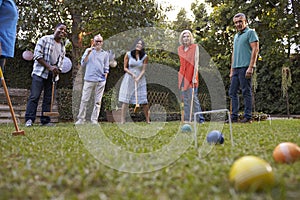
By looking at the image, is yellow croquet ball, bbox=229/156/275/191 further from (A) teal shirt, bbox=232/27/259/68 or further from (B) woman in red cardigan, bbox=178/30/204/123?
(B) woman in red cardigan, bbox=178/30/204/123

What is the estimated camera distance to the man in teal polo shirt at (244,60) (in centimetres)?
411

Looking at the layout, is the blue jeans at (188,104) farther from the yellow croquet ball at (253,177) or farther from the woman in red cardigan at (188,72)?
the yellow croquet ball at (253,177)

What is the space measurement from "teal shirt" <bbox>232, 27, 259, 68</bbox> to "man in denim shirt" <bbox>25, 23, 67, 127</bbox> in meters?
2.25

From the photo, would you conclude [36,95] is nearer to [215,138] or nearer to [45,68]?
[45,68]

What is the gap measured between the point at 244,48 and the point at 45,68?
2.53 m

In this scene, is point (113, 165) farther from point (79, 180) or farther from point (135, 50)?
point (135, 50)

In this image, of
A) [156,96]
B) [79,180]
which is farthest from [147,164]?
[156,96]

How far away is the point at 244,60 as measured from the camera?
4195 mm

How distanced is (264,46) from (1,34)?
25.4 ft

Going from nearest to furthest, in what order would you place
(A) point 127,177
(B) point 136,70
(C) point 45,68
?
(A) point 127,177 → (C) point 45,68 → (B) point 136,70

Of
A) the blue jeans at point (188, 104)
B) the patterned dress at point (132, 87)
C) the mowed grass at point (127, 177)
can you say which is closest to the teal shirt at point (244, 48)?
the blue jeans at point (188, 104)

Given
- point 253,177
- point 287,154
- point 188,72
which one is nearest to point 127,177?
point 253,177

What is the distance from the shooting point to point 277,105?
9.77 m

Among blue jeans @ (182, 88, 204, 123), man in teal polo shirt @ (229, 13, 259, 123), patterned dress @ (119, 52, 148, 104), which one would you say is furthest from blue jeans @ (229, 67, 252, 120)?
patterned dress @ (119, 52, 148, 104)
